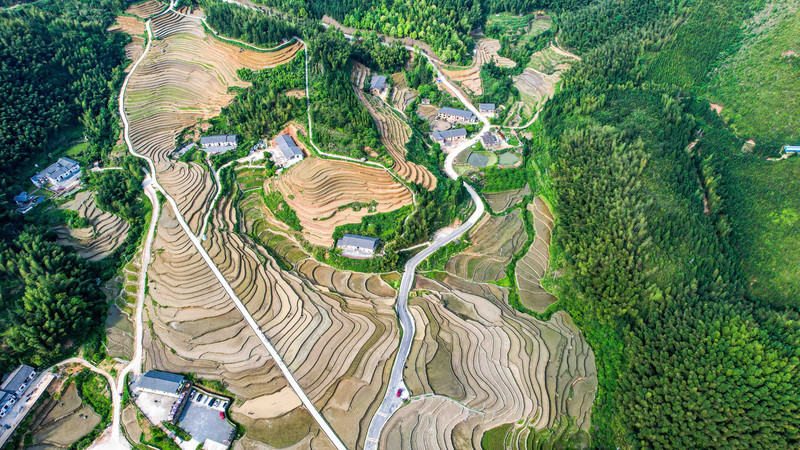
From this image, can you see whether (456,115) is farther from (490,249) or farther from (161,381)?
(161,381)

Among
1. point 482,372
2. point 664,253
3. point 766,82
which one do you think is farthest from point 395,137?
point 766,82

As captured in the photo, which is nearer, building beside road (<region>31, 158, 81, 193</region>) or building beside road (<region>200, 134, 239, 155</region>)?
building beside road (<region>31, 158, 81, 193</region>)

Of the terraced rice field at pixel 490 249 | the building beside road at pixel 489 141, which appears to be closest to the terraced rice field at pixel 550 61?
the building beside road at pixel 489 141

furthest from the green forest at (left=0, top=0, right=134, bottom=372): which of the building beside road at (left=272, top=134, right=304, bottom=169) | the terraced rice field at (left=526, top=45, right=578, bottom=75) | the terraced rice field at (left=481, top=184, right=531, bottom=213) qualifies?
the terraced rice field at (left=526, top=45, right=578, bottom=75)

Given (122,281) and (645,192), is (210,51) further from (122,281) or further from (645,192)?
(645,192)

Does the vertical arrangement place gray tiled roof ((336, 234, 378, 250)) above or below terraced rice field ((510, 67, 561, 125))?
below

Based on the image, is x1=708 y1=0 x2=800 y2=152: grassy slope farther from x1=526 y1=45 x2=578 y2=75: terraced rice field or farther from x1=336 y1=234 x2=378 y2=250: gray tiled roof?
x1=336 y1=234 x2=378 y2=250: gray tiled roof

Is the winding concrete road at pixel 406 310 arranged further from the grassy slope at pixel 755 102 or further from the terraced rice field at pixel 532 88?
the grassy slope at pixel 755 102
